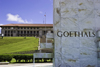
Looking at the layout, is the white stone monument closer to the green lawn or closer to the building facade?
the green lawn

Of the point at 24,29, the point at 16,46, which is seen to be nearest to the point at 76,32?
the point at 16,46

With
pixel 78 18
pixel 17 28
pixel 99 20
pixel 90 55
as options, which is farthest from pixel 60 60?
pixel 17 28

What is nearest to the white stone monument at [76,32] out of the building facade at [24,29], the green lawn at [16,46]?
the green lawn at [16,46]

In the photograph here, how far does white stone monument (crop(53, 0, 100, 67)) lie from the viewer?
8.39 metres

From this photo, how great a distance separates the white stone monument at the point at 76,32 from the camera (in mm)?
8391

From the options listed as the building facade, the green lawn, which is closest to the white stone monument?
the green lawn

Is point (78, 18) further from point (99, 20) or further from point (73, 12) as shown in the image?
point (99, 20)

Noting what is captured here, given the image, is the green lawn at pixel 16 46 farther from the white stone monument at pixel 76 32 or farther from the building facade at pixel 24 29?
the building facade at pixel 24 29

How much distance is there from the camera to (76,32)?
337 inches

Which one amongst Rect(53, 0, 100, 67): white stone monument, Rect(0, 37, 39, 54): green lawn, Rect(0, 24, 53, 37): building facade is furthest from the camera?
Rect(0, 24, 53, 37): building facade

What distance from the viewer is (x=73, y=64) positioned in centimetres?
835

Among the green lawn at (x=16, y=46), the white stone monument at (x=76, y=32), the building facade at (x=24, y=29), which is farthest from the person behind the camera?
the building facade at (x=24, y=29)

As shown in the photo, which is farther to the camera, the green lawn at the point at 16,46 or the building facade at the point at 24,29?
the building facade at the point at 24,29

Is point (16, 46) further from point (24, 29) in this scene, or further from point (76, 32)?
point (24, 29)
